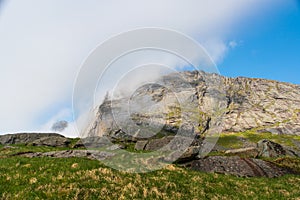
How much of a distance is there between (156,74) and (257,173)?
14.8m

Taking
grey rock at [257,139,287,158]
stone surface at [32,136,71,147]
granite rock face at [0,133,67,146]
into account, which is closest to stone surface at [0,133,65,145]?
granite rock face at [0,133,67,146]

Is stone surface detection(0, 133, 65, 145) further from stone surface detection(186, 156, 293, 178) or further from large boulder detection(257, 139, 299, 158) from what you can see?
large boulder detection(257, 139, 299, 158)

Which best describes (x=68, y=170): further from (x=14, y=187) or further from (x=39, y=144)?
(x=39, y=144)

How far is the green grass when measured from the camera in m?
14.5

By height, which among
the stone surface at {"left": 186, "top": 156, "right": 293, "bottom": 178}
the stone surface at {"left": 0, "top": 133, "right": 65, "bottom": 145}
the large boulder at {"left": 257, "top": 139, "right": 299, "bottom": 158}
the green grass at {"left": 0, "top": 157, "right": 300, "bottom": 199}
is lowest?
the green grass at {"left": 0, "top": 157, "right": 300, "bottom": 199}

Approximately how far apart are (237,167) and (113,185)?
53.0 feet

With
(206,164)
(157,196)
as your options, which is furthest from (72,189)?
(206,164)

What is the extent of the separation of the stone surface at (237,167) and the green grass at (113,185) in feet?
12.9

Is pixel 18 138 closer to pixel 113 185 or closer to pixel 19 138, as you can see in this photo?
pixel 19 138

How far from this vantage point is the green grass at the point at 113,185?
14.5m

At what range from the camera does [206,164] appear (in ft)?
88.2

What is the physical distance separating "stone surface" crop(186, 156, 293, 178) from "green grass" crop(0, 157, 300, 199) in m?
3.93

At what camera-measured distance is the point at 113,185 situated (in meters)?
16.0

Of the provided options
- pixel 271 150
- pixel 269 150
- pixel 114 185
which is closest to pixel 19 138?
pixel 114 185
